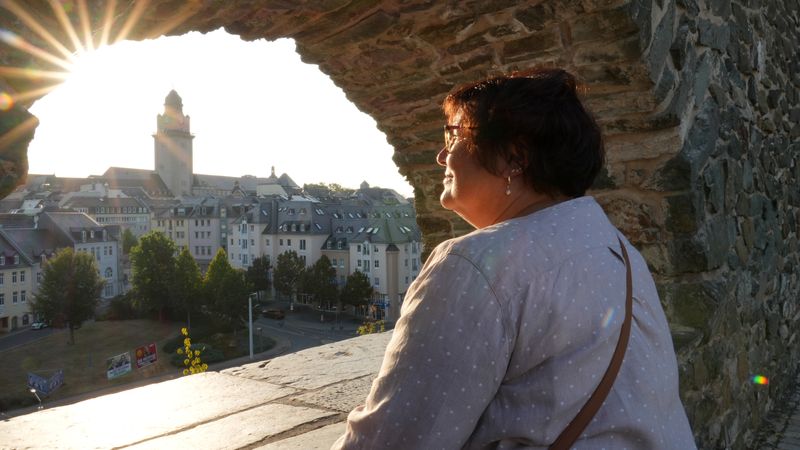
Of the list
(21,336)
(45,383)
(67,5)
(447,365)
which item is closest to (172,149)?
(21,336)

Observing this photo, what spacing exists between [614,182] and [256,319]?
112 feet

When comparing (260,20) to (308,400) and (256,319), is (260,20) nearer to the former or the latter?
(308,400)

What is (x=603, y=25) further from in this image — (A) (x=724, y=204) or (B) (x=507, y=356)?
(B) (x=507, y=356)

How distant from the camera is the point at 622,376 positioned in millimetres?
950

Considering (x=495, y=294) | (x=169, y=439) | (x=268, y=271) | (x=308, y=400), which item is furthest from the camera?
(x=268, y=271)

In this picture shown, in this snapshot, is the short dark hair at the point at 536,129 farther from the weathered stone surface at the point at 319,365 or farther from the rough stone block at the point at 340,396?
the weathered stone surface at the point at 319,365

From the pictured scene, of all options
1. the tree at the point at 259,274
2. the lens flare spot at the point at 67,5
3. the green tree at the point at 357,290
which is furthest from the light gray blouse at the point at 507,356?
the tree at the point at 259,274

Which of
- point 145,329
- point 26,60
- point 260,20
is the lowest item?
point 145,329

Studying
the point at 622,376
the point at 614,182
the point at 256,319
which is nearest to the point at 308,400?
the point at 614,182

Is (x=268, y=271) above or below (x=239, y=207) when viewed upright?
below

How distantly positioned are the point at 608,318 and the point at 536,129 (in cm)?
33

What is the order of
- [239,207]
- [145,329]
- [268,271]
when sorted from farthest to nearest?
[239,207] < [268,271] < [145,329]

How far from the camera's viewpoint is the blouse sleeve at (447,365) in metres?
0.88

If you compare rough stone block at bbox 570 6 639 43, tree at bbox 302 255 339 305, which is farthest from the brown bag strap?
tree at bbox 302 255 339 305
